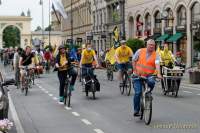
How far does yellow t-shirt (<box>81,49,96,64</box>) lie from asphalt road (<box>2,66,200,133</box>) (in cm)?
121

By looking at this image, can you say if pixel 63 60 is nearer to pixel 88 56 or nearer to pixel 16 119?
pixel 88 56

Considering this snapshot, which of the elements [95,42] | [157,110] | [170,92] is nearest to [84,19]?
[95,42]

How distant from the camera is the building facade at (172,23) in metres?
44.4

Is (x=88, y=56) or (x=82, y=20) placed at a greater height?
(x=82, y=20)

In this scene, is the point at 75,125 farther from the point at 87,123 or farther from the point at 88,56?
the point at 88,56

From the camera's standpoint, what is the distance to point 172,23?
48.5 metres

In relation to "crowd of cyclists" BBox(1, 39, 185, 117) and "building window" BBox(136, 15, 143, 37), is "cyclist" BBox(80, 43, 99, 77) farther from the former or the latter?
"building window" BBox(136, 15, 143, 37)

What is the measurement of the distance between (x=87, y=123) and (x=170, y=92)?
344 inches

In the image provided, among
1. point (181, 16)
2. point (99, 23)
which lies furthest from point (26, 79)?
point (99, 23)

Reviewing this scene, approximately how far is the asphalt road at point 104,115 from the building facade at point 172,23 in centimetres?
1960

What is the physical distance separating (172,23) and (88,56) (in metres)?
29.4

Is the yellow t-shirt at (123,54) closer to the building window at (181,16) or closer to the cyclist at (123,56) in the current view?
the cyclist at (123,56)

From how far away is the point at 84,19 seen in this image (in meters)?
91.7

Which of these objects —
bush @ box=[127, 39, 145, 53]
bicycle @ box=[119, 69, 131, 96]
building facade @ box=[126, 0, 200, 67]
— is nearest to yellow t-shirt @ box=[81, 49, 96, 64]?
bicycle @ box=[119, 69, 131, 96]
